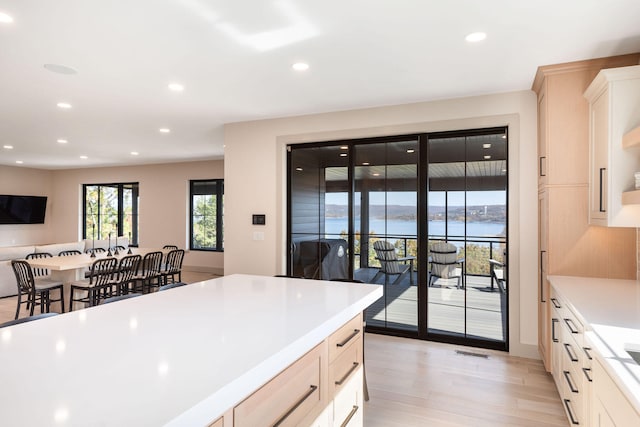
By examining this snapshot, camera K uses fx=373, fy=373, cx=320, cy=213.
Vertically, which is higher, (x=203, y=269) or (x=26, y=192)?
(x=26, y=192)

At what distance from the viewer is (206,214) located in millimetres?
9031

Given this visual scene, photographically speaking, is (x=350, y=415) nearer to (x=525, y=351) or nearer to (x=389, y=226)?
(x=525, y=351)

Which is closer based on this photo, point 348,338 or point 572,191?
point 348,338

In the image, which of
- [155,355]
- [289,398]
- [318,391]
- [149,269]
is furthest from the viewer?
[149,269]

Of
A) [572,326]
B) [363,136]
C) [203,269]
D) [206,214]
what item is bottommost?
[203,269]

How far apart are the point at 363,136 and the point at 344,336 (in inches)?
119

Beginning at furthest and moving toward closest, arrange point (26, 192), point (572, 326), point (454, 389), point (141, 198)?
point (26, 192) < point (141, 198) < point (454, 389) < point (572, 326)

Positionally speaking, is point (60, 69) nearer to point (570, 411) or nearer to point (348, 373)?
point (348, 373)

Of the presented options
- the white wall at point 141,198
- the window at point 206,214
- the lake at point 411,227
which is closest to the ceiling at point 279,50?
the lake at point 411,227

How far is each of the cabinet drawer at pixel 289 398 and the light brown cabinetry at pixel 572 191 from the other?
8.03 ft

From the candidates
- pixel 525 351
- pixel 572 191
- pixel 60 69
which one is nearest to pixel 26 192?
pixel 60 69

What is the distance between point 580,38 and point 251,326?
9.60ft

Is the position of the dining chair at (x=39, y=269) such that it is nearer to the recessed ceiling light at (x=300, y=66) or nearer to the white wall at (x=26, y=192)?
the white wall at (x=26, y=192)

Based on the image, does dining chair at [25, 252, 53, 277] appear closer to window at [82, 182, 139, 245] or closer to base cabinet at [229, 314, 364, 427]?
window at [82, 182, 139, 245]
